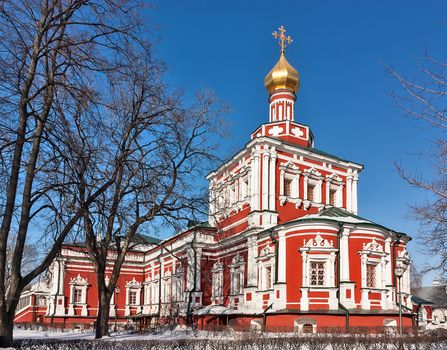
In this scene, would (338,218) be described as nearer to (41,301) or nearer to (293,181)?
(293,181)

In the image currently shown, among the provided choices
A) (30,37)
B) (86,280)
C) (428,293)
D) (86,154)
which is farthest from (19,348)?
(428,293)

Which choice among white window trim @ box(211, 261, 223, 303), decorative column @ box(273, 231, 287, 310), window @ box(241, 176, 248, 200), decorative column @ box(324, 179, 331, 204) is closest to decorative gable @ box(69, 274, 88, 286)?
white window trim @ box(211, 261, 223, 303)

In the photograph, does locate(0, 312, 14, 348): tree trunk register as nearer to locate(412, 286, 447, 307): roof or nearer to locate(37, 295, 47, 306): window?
locate(37, 295, 47, 306): window

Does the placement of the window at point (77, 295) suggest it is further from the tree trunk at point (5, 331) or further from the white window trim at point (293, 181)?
the tree trunk at point (5, 331)

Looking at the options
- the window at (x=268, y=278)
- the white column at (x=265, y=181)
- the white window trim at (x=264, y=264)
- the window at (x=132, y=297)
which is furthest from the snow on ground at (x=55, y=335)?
the window at (x=132, y=297)

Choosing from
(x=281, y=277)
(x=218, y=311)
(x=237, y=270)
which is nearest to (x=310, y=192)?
(x=237, y=270)

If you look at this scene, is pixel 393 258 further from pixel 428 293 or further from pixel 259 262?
pixel 428 293

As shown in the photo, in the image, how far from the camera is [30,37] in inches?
343

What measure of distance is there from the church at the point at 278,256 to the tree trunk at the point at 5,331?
3981 millimetres

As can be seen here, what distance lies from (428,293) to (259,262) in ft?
173

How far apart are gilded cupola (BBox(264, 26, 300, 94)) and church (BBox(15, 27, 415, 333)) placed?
0.06 metres

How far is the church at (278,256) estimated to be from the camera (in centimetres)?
2258

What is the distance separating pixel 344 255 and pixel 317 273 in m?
1.46

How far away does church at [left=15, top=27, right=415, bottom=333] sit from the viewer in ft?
74.1
